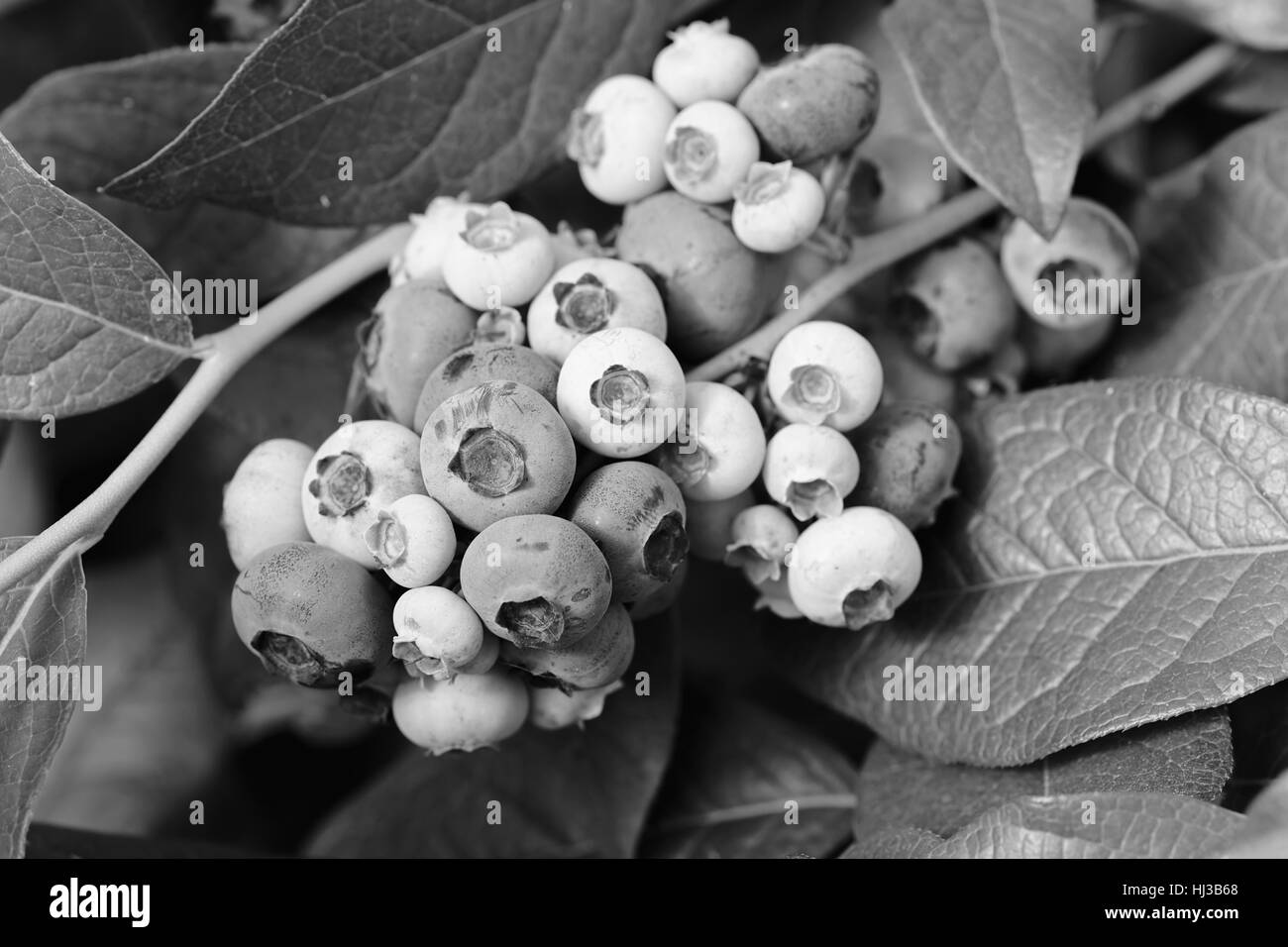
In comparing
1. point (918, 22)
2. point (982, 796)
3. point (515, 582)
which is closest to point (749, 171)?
point (918, 22)

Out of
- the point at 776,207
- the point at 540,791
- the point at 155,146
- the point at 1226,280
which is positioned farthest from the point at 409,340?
the point at 1226,280

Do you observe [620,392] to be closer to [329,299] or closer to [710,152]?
[710,152]

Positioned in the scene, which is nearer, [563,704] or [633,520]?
[633,520]

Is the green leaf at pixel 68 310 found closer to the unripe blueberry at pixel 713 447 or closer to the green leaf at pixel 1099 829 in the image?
the unripe blueberry at pixel 713 447

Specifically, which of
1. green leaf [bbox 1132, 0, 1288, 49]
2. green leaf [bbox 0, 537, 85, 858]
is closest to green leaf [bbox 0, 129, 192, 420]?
green leaf [bbox 0, 537, 85, 858]

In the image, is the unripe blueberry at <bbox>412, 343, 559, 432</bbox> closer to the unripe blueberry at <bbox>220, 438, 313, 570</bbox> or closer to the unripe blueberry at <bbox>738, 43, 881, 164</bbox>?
the unripe blueberry at <bbox>220, 438, 313, 570</bbox>

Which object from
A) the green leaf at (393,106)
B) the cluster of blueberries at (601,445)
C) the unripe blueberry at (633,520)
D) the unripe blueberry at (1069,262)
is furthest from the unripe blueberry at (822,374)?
the green leaf at (393,106)
